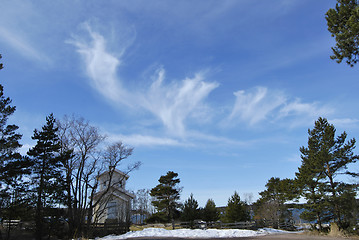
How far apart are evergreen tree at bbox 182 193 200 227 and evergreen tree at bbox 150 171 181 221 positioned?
8.94 metres

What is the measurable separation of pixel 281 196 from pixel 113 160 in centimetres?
2771

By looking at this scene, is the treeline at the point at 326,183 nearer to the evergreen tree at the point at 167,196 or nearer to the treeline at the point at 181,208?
the treeline at the point at 181,208

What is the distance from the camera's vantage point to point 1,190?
1741cm

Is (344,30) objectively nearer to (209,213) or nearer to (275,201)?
(209,213)

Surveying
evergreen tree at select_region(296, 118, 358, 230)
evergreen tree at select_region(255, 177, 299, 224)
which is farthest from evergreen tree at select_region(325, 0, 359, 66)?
evergreen tree at select_region(255, 177, 299, 224)

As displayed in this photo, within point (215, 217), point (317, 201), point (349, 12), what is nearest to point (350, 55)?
point (349, 12)

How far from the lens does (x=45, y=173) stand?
2084 centimetres

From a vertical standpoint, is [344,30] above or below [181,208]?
above

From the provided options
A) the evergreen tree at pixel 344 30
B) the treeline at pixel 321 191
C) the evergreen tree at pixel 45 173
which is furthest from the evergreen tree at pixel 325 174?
the evergreen tree at pixel 45 173

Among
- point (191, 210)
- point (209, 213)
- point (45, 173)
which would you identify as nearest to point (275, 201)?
point (209, 213)

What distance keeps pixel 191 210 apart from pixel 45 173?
16211 millimetres

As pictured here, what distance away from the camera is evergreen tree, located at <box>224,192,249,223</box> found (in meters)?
27.8

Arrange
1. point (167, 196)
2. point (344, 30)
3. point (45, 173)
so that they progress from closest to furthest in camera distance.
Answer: point (344, 30)
point (45, 173)
point (167, 196)

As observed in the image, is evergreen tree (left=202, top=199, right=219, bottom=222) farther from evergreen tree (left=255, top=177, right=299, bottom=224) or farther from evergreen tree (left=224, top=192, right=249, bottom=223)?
evergreen tree (left=255, top=177, right=299, bottom=224)
